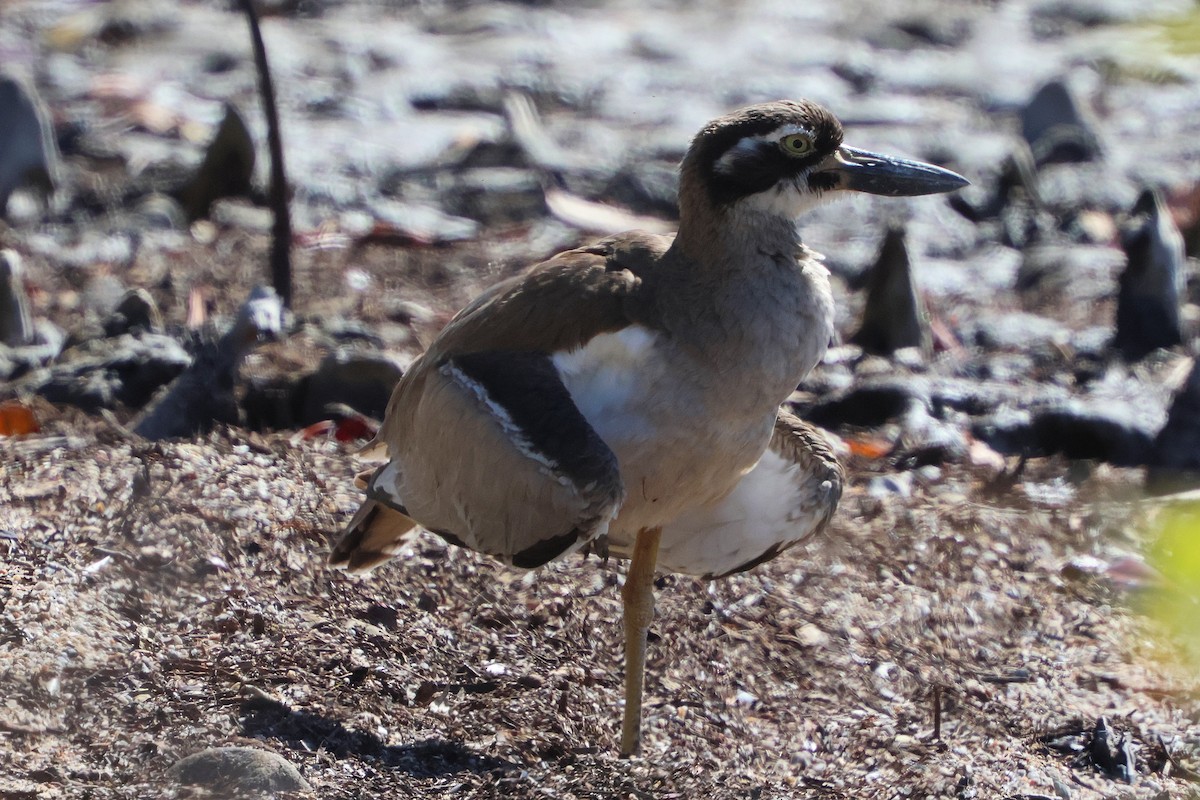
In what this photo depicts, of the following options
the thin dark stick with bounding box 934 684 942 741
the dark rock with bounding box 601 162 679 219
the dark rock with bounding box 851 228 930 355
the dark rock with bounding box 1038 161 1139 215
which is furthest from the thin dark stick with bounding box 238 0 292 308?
the dark rock with bounding box 1038 161 1139 215

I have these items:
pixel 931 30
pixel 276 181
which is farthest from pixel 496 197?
pixel 931 30

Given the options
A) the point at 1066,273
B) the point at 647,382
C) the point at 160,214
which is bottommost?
the point at 160,214

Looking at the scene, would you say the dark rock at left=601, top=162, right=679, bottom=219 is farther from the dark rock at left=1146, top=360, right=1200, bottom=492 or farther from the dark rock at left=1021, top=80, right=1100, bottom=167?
the dark rock at left=1146, top=360, right=1200, bottom=492

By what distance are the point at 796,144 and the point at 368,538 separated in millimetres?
1914

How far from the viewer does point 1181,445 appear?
7043 mm

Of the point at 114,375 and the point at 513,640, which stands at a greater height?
the point at 114,375

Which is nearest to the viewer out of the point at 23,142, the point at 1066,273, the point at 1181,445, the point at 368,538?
the point at 368,538

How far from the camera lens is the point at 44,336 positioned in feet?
24.5

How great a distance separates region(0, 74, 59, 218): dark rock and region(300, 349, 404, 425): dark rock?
11.9 feet

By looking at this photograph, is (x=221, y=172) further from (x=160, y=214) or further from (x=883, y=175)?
(x=883, y=175)

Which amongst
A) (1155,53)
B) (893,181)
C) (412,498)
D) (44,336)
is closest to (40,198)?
(44,336)

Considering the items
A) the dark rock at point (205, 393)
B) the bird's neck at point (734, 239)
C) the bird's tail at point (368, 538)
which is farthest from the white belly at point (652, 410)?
the dark rock at point (205, 393)

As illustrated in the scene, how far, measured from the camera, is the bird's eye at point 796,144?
4.72 m

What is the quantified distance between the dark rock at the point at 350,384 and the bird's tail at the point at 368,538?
163 cm
